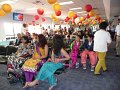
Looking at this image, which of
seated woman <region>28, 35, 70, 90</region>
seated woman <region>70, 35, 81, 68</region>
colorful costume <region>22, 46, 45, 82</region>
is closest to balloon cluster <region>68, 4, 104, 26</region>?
seated woman <region>70, 35, 81, 68</region>

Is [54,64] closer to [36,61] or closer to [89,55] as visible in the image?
[36,61]

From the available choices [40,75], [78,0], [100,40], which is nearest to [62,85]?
[40,75]

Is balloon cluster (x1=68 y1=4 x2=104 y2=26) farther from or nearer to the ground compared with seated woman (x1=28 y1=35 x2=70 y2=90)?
farther from the ground

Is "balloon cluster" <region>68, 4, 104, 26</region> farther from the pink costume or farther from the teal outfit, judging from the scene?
the teal outfit

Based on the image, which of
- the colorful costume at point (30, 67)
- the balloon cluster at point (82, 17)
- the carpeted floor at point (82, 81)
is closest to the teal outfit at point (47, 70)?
the colorful costume at point (30, 67)

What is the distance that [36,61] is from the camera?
3.83m

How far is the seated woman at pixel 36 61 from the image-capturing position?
12.3 feet

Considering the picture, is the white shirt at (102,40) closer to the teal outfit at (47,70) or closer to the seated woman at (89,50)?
the seated woman at (89,50)

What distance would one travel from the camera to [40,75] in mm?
3523

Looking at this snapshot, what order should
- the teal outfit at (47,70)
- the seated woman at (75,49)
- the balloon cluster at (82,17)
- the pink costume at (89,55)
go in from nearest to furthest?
the teal outfit at (47,70)
the pink costume at (89,55)
the seated woman at (75,49)
the balloon cluster at (82,17)

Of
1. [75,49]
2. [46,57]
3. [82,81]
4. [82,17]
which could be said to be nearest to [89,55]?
[75,49]

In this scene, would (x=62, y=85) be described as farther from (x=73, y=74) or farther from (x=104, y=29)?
(x=104, y=29)

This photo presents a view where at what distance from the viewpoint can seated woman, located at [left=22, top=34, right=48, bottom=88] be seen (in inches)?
147

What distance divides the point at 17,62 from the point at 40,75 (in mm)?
994
